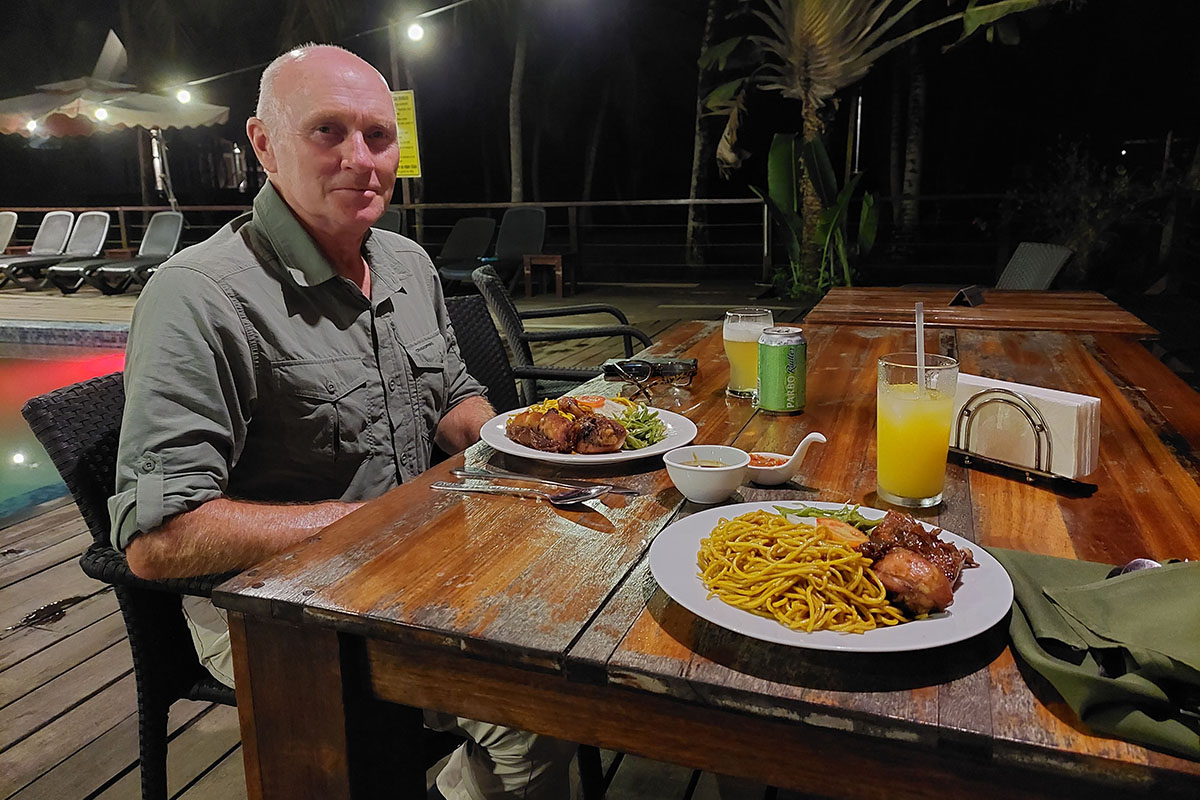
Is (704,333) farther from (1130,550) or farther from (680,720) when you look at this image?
(680,720)

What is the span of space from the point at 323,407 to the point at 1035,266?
4.72m

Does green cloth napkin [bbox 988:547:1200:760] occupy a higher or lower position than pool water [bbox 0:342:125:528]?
higher

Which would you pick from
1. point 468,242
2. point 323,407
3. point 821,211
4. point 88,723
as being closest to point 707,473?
point 323,407

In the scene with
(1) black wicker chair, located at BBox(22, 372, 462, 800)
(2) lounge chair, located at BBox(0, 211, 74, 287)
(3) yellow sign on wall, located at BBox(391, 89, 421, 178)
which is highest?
(3) yellow sign on wall, located at BBox(391, 89, 421, 178)

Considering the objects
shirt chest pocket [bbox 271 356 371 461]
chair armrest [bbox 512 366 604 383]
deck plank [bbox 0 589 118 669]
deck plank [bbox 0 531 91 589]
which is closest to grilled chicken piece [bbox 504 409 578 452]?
shirt chest pocket [bbox 271 356 371 461]

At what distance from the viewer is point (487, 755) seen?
1.42 metres

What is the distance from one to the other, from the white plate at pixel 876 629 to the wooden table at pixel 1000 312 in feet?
7.16

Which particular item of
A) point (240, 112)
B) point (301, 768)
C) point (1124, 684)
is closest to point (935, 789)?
point (1124, 684)

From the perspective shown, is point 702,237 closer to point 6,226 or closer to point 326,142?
point 6,226

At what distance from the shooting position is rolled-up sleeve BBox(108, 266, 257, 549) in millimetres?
1305

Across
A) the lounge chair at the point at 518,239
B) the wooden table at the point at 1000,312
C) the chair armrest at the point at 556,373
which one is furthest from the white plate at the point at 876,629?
the lounge chair at the point at 518,239

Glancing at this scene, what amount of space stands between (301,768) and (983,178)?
18.8 m

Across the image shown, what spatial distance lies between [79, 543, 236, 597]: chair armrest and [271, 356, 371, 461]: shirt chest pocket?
1.05ft

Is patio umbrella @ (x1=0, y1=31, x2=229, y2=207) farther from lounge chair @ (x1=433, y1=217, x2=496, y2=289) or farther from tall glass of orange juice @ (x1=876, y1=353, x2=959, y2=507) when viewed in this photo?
tall glass of orange juice @ (x1=876, y1=353, x2=959, y2=507)
